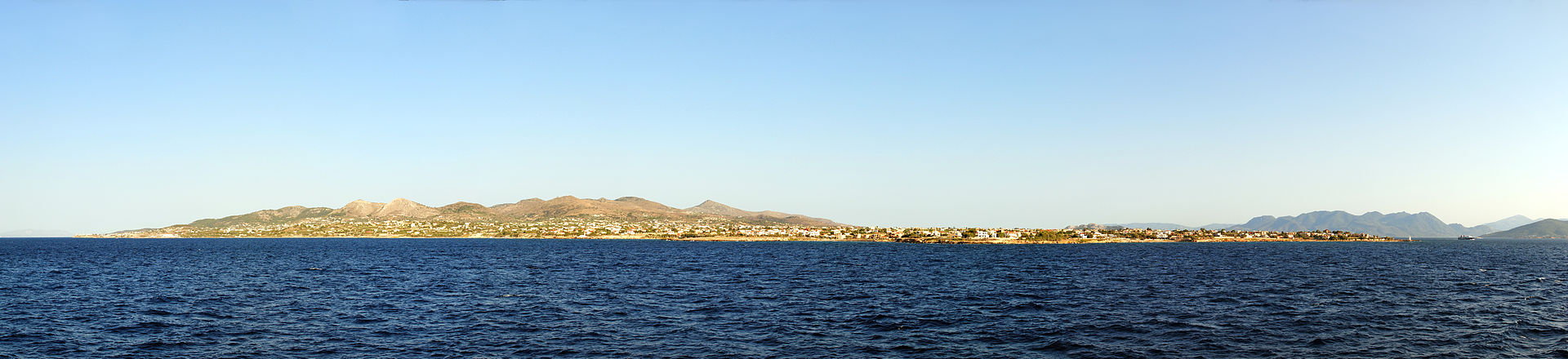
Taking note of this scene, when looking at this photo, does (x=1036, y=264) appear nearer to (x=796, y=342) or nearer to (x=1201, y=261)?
(x=1201, y=261)

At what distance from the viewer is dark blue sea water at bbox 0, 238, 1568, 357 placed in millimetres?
43312

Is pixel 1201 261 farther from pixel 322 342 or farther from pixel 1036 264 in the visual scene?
pixel 322 342

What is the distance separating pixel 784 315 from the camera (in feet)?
188

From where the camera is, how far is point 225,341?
45.6 metres

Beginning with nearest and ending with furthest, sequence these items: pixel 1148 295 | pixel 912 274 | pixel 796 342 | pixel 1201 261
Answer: pixel 796 342, pixel 1148 295, pixel 912 274, pixel 1201 261

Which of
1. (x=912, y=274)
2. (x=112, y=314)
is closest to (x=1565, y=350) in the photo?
(x=912, y=274)

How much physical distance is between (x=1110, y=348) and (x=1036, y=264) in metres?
88.0

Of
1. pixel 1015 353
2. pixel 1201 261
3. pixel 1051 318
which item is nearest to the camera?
pixel 1015 353

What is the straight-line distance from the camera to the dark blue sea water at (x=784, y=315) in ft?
142

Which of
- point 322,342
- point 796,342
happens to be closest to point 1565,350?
point 796,342

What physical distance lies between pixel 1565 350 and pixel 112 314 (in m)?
93.7

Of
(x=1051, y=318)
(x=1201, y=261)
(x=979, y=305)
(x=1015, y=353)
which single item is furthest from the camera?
(x=1201, y=261)

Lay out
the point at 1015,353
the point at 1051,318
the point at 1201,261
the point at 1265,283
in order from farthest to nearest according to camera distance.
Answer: the point at 1201,261, the point at 1265,283, the point at 1051,318, the point at 1015,353

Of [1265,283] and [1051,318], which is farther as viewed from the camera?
[1265,283]
